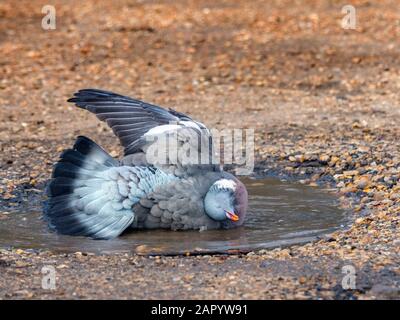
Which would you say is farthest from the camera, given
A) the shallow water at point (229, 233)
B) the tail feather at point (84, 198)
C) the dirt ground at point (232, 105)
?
the tail feather at point (84, 198)

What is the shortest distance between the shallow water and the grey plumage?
9 cm

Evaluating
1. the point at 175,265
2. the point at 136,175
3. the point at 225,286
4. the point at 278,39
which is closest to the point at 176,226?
the point at 136,175

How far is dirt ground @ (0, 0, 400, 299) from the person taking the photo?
5.39 metres

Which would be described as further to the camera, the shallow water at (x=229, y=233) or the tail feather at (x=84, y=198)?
the tail feather at (x=84, y=198)

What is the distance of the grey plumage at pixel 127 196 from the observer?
6559 mm

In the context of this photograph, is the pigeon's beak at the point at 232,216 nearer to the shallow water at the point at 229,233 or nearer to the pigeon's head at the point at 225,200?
the pigeon's head at the point at 225,200

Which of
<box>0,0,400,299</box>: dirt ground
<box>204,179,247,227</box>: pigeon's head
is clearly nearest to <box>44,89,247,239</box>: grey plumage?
<box>204,179,247,227</box>: pigeon's head

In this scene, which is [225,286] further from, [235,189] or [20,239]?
[20,239]

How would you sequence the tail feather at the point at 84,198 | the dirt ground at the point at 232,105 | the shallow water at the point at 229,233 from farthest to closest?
the tail feather at the point at 84,198 < the shallow water at the point at 229,233 < the dirt ground at the point at 232,105

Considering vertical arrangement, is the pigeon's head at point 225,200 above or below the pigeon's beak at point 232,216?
above

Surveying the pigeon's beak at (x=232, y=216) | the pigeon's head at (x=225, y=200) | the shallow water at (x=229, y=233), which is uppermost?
the pigeon's head at (x=225, y=200)

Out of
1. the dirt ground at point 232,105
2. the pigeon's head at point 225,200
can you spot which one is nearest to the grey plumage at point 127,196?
the pigeon's head at point 225,200

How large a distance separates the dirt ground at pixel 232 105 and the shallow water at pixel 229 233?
18cm

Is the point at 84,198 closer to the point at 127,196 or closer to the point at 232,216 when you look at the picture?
the point at 127,196
